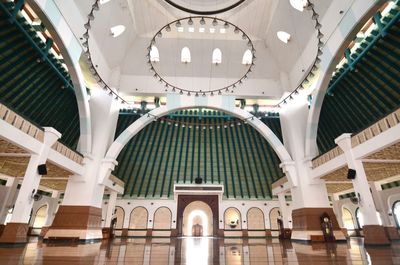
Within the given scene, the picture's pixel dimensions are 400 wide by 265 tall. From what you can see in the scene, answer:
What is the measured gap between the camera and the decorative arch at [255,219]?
64.2 feet

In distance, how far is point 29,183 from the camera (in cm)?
873

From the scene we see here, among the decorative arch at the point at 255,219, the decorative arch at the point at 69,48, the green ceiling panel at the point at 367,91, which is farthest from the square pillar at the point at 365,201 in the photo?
the decorative arch at the point at 69,48

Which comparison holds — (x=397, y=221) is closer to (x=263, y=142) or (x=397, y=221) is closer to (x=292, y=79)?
(x=263, y=142)

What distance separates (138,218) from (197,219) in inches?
240

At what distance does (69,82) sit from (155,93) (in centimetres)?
498

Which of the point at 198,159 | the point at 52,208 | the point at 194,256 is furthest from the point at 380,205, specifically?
the point at 52,208

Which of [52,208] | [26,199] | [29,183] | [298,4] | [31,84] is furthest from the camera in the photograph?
[52,208]

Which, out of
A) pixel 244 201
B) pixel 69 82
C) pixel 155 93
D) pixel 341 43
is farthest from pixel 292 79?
pixel 69 82

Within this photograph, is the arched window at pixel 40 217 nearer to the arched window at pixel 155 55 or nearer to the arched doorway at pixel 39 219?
the arched doorway at pixel 39 219

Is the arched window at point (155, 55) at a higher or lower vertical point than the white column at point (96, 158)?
higher

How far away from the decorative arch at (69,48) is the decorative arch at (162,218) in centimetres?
941

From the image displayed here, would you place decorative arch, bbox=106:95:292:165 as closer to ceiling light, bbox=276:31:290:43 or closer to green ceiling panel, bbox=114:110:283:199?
green ceiling panel, bbox=114:110:283:199

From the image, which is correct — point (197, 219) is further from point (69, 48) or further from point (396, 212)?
point (69, 48)

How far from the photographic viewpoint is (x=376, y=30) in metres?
8.54
